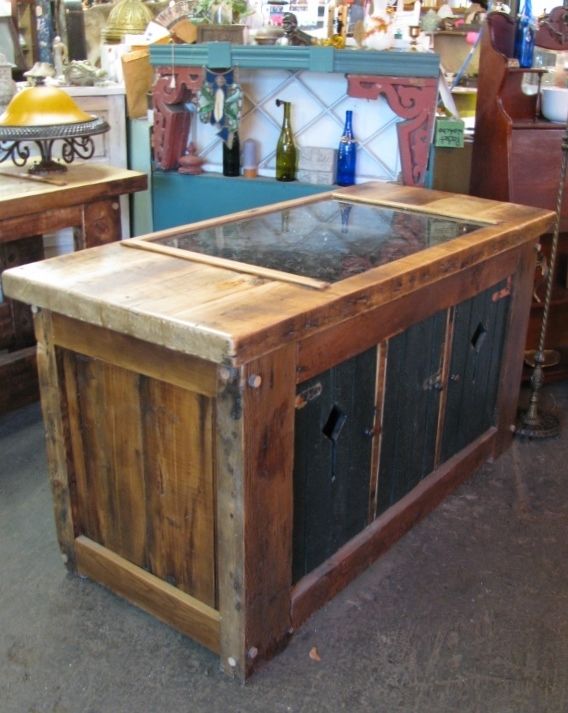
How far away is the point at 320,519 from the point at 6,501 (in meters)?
1.07

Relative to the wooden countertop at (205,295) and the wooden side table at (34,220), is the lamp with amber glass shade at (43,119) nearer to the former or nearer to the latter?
the wooden side table at (34,220)

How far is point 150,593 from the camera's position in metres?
1.85

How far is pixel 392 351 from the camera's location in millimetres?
1925

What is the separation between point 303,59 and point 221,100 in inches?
15.7

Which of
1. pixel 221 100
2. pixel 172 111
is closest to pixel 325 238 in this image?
pixel 221 100

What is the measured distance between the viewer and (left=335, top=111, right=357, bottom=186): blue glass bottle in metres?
3.21

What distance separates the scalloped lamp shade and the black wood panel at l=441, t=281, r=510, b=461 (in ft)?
5.14

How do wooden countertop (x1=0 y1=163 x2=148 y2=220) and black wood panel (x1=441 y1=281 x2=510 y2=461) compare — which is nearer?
black wood panel (x1=441 y1=281 x2=510 y2=461)

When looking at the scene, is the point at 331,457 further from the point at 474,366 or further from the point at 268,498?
the point at 474,366

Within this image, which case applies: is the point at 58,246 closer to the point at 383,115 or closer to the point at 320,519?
Result: the point at 383,115

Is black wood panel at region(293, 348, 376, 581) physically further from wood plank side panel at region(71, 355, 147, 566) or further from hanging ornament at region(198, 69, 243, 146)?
hanging ornament at region(198, 69, 243, 146)

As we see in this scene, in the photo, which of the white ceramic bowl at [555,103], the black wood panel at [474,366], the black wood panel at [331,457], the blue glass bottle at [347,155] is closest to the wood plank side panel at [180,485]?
the black wood panel at [331,457]

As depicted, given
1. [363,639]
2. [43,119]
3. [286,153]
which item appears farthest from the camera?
[286,153]

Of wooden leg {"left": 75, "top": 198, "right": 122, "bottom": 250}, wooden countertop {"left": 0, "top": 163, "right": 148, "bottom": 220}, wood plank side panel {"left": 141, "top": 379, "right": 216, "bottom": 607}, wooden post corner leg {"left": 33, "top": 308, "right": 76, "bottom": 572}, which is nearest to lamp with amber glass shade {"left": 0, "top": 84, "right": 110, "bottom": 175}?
wooden countertop {"left": 0, "top": 163, "right": 148, "bottom": 220}
